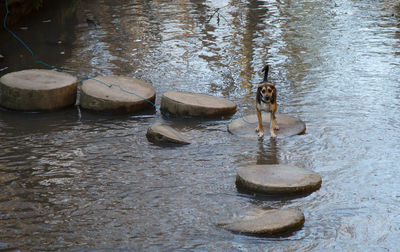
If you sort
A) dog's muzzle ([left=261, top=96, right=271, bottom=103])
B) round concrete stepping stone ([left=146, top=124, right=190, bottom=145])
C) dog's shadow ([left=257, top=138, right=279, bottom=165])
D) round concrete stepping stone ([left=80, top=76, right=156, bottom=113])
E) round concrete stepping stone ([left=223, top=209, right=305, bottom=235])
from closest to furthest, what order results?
round concrete stepping stone ([left=223, top=209, right=305, bottom=235]), dog's shadow ([left=257, top=138, right=279, bottom=165]), dog's muzzle ([left=261, top=96, right=271, bottom=103]), round concrete stepping stone ([left=146, top=124, right=190, bottom=145]), round concrete stepping stone ([left=80, top=76, right=156, bottom=113])

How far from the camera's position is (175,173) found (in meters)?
6.31

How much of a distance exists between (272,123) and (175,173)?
6.07 feet

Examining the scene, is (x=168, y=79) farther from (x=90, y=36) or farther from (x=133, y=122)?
(x=90, y=36)

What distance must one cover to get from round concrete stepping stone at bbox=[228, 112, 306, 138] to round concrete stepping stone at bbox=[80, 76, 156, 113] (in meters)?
1.62

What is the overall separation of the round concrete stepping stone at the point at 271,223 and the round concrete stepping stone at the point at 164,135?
7.47 ft

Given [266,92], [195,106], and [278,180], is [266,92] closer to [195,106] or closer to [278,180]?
[195,106]

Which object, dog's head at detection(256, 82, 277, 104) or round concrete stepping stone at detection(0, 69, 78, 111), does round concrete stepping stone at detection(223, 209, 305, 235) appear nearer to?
dog's head at detection(256, 82, 277, 104)

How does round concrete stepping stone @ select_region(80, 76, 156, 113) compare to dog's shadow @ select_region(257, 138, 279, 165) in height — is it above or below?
above

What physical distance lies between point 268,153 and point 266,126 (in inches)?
37.6

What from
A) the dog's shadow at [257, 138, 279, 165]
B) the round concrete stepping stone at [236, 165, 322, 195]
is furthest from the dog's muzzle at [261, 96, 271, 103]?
the round concrete stepping stone at [236, 165, 322, 195]

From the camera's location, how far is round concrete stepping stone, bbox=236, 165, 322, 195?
18.7 feet

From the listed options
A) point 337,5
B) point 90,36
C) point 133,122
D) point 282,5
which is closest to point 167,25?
point 90,36

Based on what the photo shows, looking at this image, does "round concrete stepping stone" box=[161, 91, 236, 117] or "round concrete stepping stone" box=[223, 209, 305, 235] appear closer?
"round concrete stepping stone" box=[223, 209, 305, 235]

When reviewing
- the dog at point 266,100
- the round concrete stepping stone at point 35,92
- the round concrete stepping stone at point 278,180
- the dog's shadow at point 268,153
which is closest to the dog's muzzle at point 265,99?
the dog at point 266,100
